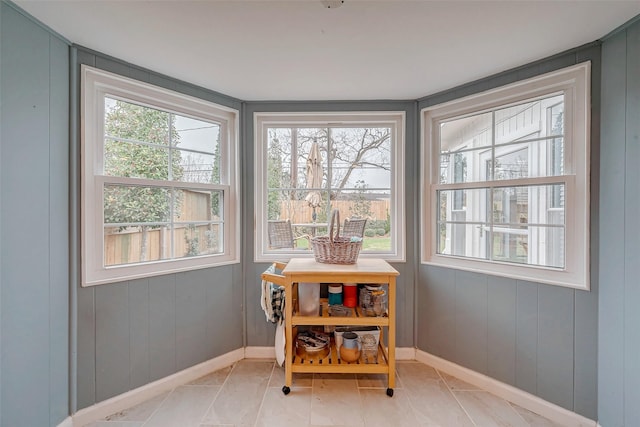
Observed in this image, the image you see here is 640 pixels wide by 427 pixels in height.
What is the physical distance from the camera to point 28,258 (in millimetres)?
Result: 1369

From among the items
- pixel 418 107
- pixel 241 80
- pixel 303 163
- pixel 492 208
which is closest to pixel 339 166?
pixel 303 163

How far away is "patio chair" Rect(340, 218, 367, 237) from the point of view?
2.32m

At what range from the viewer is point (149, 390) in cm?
186

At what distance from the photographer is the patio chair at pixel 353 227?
91.5 inches

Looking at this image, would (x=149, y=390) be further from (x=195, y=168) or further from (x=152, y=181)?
(x=195, y=168)

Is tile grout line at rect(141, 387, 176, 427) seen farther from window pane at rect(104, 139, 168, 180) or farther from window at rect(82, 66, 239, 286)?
window pane at rect(104, 139, 168, 180)

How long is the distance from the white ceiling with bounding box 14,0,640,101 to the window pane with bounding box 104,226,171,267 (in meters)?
1.05

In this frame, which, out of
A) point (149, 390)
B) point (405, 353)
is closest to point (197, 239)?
point (149, 390)

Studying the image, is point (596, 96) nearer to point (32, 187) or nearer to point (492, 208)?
point (492, 208)

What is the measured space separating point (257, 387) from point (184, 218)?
1.29 metres

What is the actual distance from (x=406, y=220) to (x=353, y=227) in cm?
44

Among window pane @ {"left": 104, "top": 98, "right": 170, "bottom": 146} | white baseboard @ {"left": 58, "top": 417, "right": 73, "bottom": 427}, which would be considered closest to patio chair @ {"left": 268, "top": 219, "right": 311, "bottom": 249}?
window pane @ {"left": 104, "top": 98, "right": 170, "bottom": 146}

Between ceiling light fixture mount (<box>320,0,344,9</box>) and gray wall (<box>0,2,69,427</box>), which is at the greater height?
ceiling light fixture mount (<box>320,0,344,9</box>)

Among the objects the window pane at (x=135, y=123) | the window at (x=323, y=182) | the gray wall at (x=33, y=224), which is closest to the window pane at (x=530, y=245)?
the window at (x=323, y=182)
